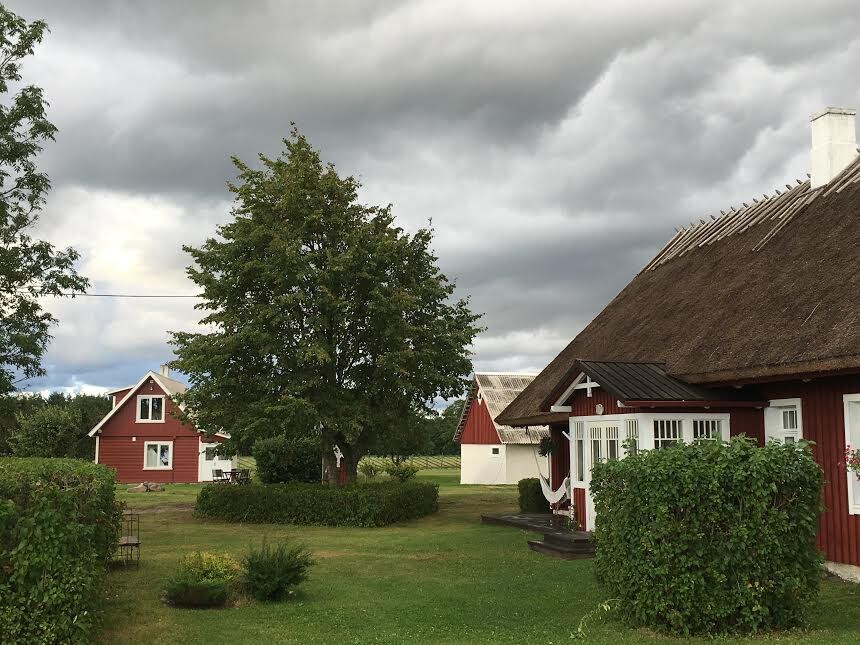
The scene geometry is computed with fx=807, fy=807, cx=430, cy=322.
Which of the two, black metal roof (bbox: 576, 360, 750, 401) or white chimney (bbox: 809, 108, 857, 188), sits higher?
white chimney (bbox: 809, 108, 857, 188)

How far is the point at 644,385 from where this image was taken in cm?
1476

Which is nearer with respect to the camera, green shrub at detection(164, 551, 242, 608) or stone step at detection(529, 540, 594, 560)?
green shrub at detection(164, 551, 242, 608)

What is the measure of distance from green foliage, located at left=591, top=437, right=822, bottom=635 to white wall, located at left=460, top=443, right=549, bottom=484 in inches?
1311

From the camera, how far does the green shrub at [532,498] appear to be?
2311cm

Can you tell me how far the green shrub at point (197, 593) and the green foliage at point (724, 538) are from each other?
542 centimetres

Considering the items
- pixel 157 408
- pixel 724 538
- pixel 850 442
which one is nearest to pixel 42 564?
pixel 724 538

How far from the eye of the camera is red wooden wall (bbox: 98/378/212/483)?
43.1 meters

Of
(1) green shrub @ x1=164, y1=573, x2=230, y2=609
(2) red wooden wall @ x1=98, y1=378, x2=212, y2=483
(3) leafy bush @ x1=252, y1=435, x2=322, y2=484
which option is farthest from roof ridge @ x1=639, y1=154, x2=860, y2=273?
(2) red wooden wall @ x1=98, y1=378, x2=212, y2=483

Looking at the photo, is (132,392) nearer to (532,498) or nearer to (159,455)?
(159,455)

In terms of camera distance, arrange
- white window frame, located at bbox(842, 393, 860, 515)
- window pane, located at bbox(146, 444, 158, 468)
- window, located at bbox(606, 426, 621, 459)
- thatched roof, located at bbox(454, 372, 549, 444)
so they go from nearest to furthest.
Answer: white window frame, located at bbox(842, 393, 860, 515) < window, located at bbox(606, 426, 621, 459) < thatched roof, located at bbox(454, 372, 549, 444) < window pane, located at bbox(146, 444, 158, 468)

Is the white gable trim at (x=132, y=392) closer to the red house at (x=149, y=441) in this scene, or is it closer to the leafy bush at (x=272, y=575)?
the red house at (x=149, y=441)

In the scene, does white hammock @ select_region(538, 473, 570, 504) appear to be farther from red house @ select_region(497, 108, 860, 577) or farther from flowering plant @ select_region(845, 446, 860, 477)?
flowering plant @ select_region(845, 446, 860, 477)

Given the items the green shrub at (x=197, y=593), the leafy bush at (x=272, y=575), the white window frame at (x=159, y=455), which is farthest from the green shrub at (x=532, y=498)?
the white window frame at (x=159, y=455)

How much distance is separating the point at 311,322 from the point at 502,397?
2201cm
